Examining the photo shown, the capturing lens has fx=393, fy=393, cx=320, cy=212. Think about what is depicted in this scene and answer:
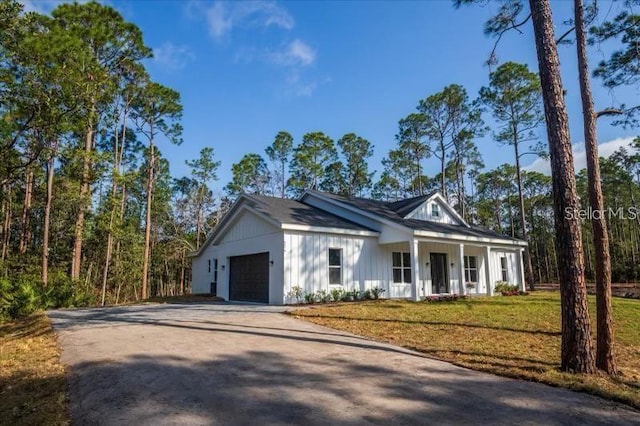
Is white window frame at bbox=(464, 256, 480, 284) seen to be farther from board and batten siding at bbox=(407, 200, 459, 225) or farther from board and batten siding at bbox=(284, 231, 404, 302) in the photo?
board and batten siding at bbox=(284, 231, 404, 302)

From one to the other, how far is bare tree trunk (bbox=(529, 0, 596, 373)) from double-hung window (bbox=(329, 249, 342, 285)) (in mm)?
9881

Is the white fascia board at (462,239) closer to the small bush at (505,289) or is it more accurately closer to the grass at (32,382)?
the small bush at (505,289)

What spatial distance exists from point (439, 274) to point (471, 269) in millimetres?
2486

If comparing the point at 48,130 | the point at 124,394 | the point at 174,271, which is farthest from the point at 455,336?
the point at 174,271

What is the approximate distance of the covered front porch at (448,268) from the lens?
53.9 ft

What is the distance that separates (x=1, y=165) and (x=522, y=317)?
14.4 meters

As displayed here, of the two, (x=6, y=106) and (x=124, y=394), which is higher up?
(x=6, y=106)

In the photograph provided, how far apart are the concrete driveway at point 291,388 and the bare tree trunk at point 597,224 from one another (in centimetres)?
168

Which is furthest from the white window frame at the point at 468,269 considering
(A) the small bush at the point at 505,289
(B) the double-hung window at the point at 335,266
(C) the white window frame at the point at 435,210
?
(B) the double-hung window at the point at 335,266

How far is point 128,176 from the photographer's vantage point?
73.5 feet

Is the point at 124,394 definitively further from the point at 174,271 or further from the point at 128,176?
the point at 174,271

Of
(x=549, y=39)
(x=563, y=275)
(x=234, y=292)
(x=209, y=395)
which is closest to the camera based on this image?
(x=209, y=395)

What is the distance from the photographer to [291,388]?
14.9ft

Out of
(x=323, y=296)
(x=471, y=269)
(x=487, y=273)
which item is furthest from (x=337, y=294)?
(x=471, y=269)
